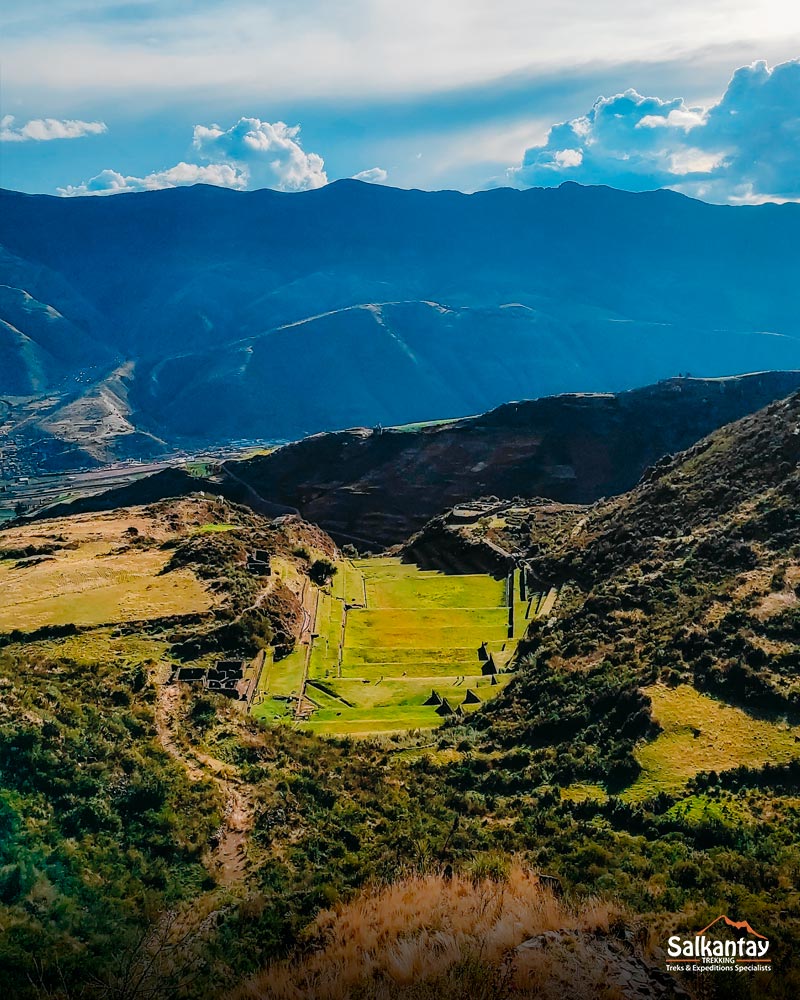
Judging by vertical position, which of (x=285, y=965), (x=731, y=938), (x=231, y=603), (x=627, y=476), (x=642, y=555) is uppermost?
(x=627, y=476)

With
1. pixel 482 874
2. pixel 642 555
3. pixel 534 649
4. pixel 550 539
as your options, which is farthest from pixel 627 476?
pixel 482 874

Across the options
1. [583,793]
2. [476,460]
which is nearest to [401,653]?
[583,793]

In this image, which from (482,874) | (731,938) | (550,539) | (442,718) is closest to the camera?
(731,938)

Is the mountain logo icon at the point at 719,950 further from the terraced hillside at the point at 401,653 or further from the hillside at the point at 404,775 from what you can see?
the terraced hillside at the point at 401,653

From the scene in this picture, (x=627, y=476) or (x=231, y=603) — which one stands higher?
(x=627, y=476)

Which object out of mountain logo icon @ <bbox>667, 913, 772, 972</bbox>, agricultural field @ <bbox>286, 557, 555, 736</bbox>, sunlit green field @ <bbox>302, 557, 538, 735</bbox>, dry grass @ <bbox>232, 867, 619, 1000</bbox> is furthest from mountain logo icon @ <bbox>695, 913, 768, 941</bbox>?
sunlit green field @ <bbox>302, 557, 538, 735</bbox>

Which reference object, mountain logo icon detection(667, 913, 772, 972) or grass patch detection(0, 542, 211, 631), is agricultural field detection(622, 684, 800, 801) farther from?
grass patch detection(0, 542, 211, 631)

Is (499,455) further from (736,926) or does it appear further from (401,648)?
(736,926)

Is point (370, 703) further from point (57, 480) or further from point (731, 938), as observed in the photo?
point (57, 480)
